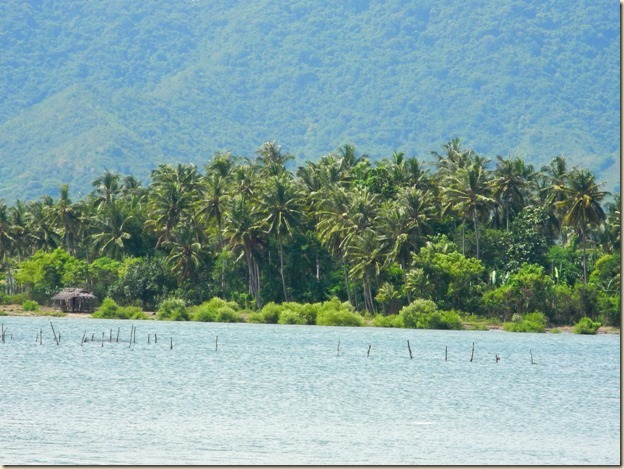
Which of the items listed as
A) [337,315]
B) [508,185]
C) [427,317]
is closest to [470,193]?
[508,185]

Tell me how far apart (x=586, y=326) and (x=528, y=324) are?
476cm

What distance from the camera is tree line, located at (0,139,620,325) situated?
99375 mm

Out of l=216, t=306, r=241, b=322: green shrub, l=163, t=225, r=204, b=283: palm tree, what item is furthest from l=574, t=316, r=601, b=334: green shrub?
l=163, t=225, r=204, b=283: palm tree

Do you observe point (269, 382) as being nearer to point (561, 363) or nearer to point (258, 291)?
point (561, 363)

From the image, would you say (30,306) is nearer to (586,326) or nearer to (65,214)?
(65,214)

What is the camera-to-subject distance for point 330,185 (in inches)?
4375

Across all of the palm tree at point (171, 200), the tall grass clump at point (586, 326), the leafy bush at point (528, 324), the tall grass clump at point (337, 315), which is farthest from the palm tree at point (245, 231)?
the tall grass clump at point (586, 326)

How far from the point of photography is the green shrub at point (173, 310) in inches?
4114

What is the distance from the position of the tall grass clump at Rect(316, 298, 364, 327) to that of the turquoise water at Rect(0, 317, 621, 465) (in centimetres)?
1188

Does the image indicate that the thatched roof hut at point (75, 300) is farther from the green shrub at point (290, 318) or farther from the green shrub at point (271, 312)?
the green shrub at point (290, 318)

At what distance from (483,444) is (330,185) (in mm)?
72048

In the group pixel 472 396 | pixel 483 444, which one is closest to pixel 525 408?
pixel 472 396

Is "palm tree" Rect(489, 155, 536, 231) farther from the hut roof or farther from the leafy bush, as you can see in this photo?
the hut roof

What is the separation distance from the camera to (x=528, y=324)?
95.8 m
